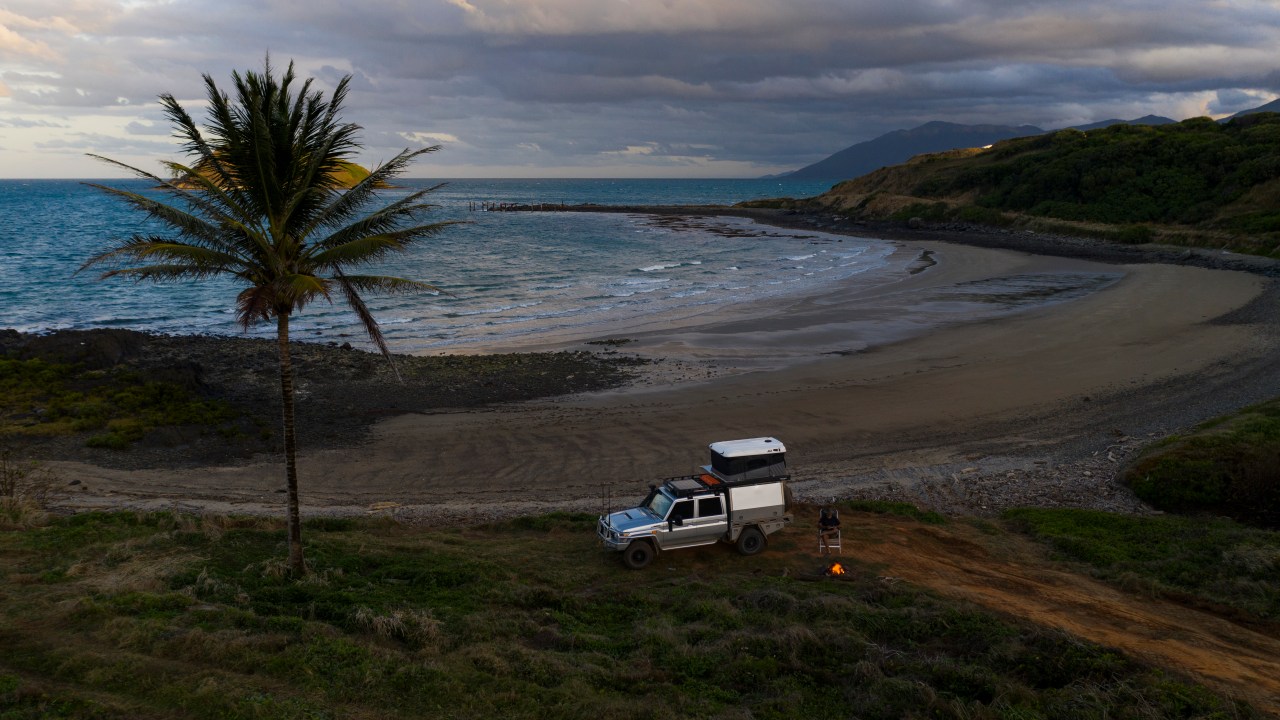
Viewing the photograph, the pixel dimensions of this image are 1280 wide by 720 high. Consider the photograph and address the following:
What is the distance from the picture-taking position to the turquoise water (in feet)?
145

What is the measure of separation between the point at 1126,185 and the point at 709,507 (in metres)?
87.6

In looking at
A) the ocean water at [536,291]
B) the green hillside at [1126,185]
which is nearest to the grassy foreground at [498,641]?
the ocean water at [536,291]

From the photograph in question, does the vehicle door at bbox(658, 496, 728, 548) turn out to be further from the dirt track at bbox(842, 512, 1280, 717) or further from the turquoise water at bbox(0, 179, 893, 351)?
the turquoise water at bbox(0, 179, 893, 351)

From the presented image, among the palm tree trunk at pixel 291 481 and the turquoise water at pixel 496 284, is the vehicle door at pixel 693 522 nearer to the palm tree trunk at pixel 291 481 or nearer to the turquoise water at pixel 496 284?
the palm tree trunk at pixel 291 481

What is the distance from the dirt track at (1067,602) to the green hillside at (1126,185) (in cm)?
5921

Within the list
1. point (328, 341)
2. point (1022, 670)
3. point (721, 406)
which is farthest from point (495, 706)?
point (328, 341)

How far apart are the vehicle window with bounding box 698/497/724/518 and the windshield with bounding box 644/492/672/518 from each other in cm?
60

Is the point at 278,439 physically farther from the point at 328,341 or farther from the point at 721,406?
the point at 328,341

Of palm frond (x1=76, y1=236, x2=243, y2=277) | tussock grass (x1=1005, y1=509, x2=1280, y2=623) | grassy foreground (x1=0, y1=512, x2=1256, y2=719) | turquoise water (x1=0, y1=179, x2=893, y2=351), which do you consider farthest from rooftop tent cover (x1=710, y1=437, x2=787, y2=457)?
turquoise water (x1=0, y1=179, x2=893, y2=351)

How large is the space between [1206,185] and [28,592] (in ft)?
308

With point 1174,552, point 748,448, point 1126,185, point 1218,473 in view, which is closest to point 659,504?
point 748,448

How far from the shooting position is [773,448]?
1509 cm

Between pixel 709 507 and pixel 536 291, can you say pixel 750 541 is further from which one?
pixel 536 291

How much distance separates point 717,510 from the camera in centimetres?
1473
